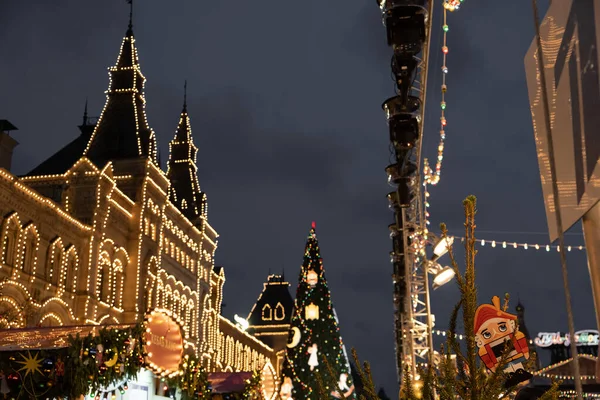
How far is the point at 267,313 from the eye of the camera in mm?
68375

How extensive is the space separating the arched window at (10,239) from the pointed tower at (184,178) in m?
19.6

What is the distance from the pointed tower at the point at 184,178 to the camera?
43125mm

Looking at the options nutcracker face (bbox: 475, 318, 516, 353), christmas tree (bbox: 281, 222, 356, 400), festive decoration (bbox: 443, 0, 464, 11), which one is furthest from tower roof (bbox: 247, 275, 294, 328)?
nutcracker face (bbox: 475, 318, 516, 353)

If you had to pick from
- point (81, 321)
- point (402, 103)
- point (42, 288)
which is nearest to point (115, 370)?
point (402, 103)

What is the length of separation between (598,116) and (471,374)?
1333 mm

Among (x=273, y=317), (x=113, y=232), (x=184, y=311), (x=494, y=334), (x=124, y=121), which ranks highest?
(x=124, y=121)

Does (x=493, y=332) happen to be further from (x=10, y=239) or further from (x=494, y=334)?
(x=10, y=239)

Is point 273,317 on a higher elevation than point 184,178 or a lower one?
lower

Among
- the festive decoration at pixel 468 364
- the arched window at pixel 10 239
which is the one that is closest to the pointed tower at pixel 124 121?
the arched window at pixel 10 239

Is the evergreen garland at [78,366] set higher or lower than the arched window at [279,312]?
lower

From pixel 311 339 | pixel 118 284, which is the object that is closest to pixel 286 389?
pixel 311 339

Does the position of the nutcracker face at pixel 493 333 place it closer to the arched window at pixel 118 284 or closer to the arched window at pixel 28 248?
the arched window at pixel 28 248

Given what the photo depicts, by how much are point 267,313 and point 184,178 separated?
28.0m

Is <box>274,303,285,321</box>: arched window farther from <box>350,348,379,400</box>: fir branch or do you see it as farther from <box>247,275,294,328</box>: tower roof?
<box>350,348,379,400</box>: fir branch
